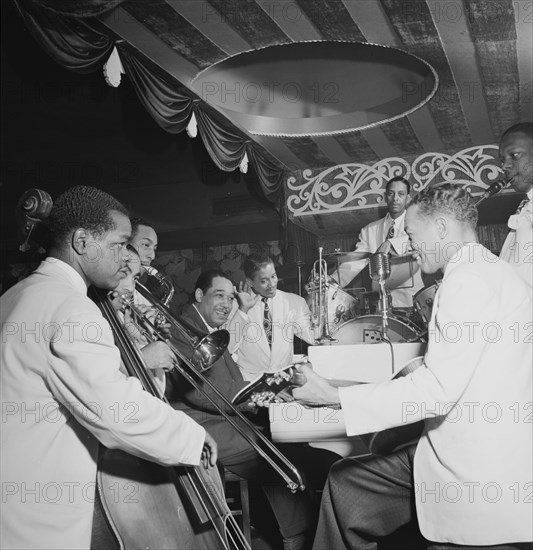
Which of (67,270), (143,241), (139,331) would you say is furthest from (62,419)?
(143,241)

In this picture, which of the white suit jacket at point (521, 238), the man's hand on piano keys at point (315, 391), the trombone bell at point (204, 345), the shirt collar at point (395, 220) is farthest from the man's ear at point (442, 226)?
the shirt collar at point (395, 220)

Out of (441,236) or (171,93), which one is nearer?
(441,236)

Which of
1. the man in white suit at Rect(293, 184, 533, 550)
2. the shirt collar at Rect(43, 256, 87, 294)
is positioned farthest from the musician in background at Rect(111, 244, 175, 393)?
the man in white suit at Rect(293, 184, 533, 550)

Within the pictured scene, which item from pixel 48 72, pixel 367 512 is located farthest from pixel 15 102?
pixel 367 512

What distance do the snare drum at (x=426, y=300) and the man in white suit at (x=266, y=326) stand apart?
1.77 m

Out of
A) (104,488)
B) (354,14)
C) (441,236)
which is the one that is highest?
(354,14)

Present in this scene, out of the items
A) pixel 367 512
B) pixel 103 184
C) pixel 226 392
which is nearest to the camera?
pixel 367 512

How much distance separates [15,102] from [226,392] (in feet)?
8.16

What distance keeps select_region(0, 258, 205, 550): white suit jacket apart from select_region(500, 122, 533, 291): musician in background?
2.07m

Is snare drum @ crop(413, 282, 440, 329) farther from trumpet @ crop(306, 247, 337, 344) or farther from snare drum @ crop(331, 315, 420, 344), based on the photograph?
trumpet @ crop(306, 247, 337, 344)

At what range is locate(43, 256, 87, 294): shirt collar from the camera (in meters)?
2.26

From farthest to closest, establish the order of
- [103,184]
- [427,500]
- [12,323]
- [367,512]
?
[103,184]
[367,512]
[427,500]
[12,323]

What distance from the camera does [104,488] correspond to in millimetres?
2092

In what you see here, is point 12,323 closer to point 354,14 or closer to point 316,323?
point 316,323
